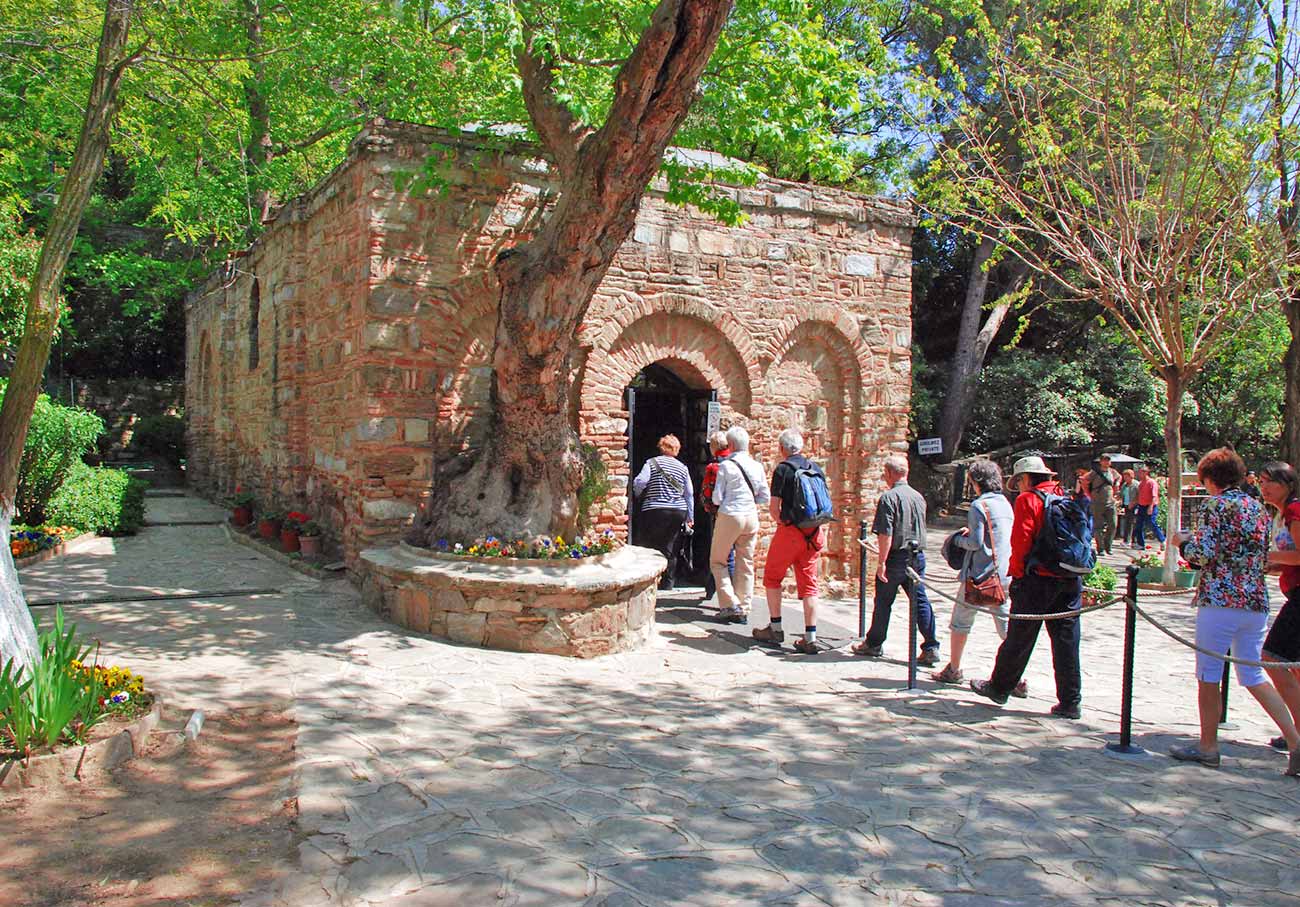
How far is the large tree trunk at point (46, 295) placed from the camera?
4.73m

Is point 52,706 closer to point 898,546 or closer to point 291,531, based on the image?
point 898,546

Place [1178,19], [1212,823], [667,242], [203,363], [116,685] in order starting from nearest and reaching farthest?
[1212,823], [116,685], [667,242], [1178,19], [203,363]

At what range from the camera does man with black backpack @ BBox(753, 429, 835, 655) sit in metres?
7.50

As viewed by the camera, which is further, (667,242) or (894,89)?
(894,89)

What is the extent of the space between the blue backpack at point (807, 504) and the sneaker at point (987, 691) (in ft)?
5.49

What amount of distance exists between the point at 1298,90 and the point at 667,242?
8266 mm

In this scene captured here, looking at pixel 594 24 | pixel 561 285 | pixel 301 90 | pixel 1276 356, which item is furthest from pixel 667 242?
pixel 1276 356

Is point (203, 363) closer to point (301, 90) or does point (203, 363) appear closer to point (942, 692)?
point (301, 90)

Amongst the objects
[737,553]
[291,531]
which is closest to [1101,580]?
[737,553]

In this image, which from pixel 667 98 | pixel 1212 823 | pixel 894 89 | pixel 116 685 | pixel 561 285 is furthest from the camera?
pixel 894 89

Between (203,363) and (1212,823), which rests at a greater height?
(203,363)

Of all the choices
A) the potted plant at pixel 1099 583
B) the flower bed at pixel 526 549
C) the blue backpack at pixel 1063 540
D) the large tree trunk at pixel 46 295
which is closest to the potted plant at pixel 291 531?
the flower bed at pixel 526 549

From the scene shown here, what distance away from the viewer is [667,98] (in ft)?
21.2

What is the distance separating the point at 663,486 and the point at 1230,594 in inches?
195
